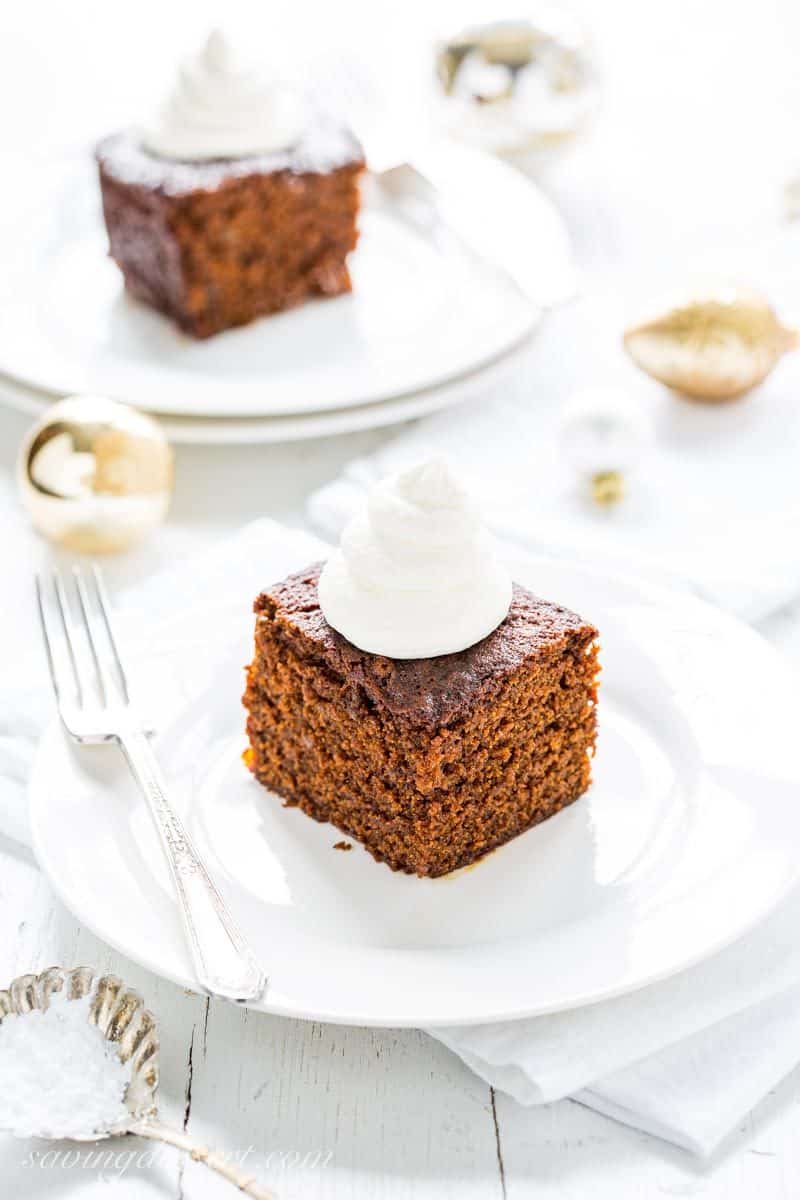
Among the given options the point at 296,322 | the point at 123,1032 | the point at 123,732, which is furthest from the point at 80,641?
the point at 296,322

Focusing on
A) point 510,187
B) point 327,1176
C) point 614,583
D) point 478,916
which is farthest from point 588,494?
point 327,1176

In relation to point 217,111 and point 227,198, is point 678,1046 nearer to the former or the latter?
point 227,198

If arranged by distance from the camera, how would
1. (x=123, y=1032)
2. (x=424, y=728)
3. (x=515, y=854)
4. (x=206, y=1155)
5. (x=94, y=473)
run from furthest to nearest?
(x=94, y=473) < (x=515, y=854) < (x=424, y=728) < (x=123, y=1032) < (x=206, y=1155)

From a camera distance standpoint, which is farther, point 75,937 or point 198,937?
point 75,937

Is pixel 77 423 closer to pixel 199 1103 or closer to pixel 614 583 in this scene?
pixel 614 583

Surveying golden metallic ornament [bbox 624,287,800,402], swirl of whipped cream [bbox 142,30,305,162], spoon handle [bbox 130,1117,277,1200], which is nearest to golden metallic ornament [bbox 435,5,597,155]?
swirl of whipped cream [bbox 142,30,305,162]

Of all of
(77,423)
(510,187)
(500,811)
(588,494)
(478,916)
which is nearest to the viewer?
(478,916)
